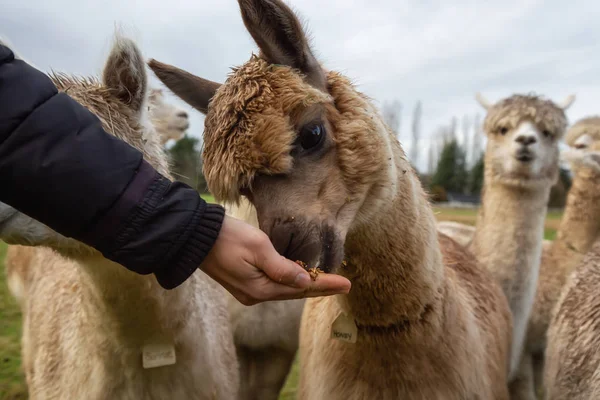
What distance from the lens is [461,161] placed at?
1703 inches

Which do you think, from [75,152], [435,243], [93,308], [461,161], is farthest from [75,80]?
[461,161]

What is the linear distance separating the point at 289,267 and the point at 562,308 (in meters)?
2.76

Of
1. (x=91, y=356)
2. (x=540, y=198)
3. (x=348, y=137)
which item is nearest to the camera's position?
(x=348, y=137)

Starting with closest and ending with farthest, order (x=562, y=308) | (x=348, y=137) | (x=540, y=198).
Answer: (x=348, y=137), (x=562, y=308), (x=540, y=198)

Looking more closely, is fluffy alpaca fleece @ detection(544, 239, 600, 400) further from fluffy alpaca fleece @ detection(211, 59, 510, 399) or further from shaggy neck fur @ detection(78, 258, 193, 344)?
shaggy neck fur @ detection(78, 258, 193, 344)

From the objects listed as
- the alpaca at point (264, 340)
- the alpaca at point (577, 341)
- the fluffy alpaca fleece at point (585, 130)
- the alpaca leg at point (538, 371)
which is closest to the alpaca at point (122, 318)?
the alpaca at point (264, 340)

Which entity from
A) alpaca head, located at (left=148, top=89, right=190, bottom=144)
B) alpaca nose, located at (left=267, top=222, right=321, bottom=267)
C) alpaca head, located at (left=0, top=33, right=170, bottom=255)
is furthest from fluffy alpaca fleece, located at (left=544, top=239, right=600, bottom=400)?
alpaca head, located at (left=148, top=89, right=190, bottom=144)

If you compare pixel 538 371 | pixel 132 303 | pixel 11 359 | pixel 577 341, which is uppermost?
pixel 132 303

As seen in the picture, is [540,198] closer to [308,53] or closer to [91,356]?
[308,53]

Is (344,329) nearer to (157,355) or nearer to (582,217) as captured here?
(157,355)

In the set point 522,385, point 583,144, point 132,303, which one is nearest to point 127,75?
point 132,303

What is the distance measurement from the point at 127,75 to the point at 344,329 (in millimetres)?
1531

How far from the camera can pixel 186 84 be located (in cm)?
209

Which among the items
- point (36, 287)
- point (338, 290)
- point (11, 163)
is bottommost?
point (36, 287)
